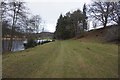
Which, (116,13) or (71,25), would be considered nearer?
(116,13)

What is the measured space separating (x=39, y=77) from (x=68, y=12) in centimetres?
5387

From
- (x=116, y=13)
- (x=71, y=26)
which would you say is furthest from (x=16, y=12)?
(x=71, y=26)

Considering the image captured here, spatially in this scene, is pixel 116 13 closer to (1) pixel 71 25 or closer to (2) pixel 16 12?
(2) pixel 16 12

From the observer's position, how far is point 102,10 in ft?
127

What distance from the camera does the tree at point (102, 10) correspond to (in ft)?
121

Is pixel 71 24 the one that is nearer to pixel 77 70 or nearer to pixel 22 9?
pixel 22 9

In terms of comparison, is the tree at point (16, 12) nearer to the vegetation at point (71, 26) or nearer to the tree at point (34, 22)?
the tree at point (34, 22)

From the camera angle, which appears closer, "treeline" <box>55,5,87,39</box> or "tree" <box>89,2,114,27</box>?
"tree" <box>89,2,114,27</box>

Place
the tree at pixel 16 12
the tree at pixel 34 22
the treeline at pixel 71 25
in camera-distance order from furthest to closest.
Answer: the treeline at pixel 71 25
the tree at pixel 34 22
the tree at pixel 16 12

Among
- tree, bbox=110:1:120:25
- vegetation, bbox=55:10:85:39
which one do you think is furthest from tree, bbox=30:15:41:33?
tree, bbox=110:1:120:25

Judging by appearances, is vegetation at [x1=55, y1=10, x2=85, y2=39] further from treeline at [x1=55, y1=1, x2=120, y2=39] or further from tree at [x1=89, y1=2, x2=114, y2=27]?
tree at [x1=89, y1=2, x2=114, y2=27]

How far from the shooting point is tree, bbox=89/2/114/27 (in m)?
36.8

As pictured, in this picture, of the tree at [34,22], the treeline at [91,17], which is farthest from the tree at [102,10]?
the tree at [34,22]

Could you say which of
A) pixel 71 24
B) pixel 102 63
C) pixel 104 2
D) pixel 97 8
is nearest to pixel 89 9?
pixel 97 8
